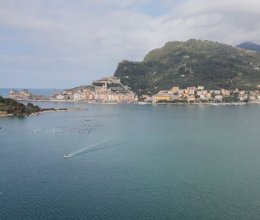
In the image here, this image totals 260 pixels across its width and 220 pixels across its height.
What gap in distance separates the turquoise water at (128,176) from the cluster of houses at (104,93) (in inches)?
3056

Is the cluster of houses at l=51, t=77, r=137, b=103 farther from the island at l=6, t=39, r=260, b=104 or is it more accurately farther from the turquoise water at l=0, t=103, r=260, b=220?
the turquoise water at l=0, t=103, r=260, b=220

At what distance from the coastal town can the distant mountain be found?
555 centimetres

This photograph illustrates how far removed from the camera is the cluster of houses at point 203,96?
11688cm

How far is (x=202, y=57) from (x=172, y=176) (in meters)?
133

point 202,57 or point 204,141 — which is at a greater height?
point 202,57

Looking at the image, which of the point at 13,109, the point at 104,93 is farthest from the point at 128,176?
the point at 104,93

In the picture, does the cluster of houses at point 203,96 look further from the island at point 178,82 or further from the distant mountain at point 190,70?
the distant mountain at point 190,70

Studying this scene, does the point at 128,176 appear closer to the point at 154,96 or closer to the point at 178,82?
the point at 154,96

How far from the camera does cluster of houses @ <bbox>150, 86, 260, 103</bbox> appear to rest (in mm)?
116875

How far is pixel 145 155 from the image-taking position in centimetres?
3447

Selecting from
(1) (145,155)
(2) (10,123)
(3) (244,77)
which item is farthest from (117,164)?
(3) (244,77)

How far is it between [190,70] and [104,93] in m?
32.8

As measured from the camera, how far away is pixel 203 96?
11862cm

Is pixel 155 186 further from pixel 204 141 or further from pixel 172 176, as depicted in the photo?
pixel 204 141
